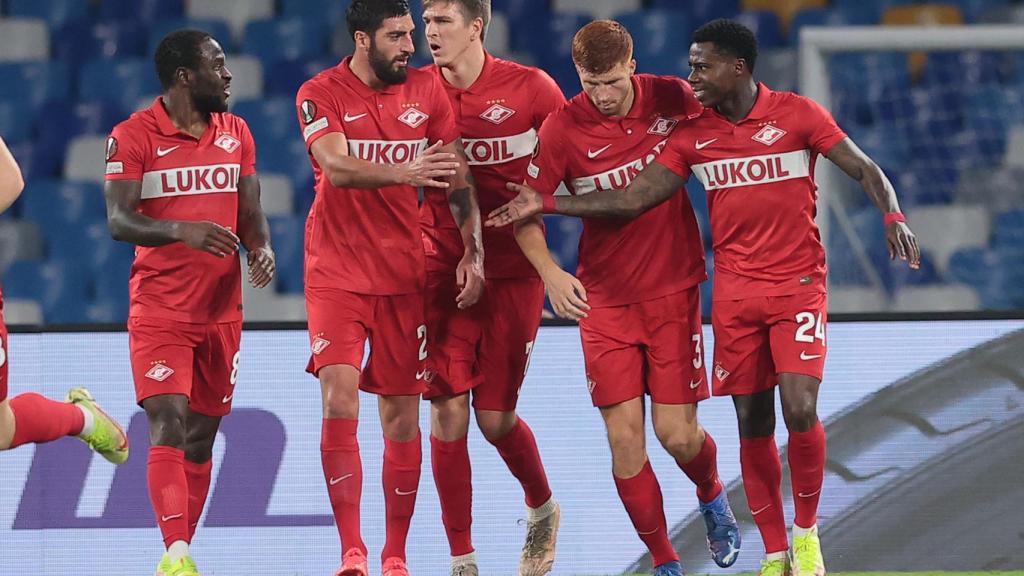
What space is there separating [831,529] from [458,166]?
86.8 inches

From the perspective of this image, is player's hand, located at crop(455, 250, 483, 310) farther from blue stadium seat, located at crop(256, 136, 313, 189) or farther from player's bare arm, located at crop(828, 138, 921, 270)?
blue stadium seat, located at crop(256, 136, 313, 189)

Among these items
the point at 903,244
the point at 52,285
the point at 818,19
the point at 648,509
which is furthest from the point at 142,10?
the point at 903,244

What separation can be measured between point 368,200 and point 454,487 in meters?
1.15

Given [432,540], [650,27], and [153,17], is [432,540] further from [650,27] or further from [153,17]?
[153,17]

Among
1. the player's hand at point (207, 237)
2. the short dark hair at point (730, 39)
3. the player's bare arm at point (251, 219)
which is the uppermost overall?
the short dark hair at point (730, 39)

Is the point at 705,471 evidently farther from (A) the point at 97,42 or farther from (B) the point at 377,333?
(A) the point at 97,42

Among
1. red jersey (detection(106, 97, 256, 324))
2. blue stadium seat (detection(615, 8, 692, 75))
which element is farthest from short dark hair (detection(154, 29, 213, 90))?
blue stadium seat (detection(615, 8, 692, 75))

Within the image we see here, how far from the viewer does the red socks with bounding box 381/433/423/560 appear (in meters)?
5.64

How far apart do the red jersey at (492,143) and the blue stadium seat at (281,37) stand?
4710mm

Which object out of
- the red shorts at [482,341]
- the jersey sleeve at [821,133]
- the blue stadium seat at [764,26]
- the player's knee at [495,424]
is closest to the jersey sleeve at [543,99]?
the red shorts at [482,341]

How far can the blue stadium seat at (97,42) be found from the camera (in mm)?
10633

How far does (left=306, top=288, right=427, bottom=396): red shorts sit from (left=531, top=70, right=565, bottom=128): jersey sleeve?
848 millimetres

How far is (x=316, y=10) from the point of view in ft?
34.6

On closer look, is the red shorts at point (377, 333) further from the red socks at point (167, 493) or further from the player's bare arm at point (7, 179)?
the player's bare arm at point (7, 179)
